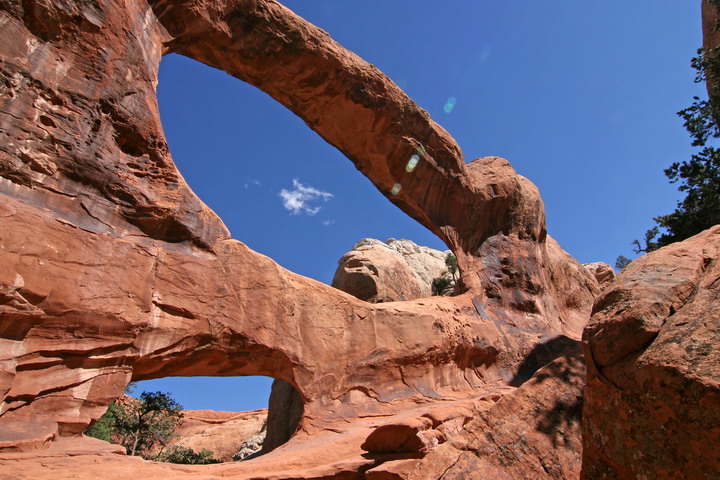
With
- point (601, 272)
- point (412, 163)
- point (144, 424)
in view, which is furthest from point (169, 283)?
point (601, 272)

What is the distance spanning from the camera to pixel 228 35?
11477 millimetres

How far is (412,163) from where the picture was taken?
14.8 m

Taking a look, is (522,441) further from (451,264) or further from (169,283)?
(451,264)

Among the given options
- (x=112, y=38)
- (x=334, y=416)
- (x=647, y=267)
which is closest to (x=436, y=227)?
(x=334, y=416)

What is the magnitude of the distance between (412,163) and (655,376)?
12.3 metres

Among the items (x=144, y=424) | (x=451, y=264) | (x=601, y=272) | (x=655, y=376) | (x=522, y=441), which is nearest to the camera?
(x=655, y=376)

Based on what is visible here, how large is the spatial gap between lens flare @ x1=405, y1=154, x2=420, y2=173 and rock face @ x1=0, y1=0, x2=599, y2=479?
55 centimetres

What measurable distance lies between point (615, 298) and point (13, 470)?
586 centimetres

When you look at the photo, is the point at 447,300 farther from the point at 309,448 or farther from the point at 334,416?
the point at 309,448

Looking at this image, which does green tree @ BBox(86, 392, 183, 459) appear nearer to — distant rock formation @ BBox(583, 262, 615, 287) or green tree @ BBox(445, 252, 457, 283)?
green tree @ BBox(445, 252, 457, 283)

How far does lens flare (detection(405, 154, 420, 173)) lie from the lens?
14695 millimetres

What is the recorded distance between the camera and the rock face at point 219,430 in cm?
2583

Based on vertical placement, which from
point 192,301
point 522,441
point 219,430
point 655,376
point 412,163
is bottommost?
point 522,441

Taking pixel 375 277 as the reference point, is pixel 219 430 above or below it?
below
